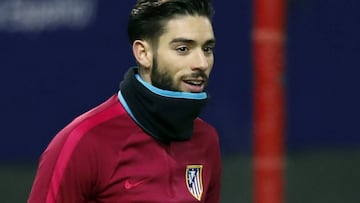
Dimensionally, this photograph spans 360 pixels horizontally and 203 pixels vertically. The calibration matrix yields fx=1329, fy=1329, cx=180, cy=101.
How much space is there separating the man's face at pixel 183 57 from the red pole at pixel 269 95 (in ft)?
0.55

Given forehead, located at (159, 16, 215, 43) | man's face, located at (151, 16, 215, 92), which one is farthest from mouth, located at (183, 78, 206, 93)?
forehead, located at (159, 16, 215, 43)

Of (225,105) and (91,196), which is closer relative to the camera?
(91,196)

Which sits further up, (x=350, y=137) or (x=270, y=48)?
(x=270, y=48)

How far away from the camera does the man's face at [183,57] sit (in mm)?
3533

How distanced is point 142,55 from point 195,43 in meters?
0.15

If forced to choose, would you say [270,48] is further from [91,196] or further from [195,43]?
[91,196]

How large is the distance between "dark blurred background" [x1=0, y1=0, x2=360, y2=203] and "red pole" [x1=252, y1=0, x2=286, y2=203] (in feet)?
7.44

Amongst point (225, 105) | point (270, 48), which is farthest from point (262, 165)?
point (225, 105)

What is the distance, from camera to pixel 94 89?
19.5ft

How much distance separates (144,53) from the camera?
11.8ft

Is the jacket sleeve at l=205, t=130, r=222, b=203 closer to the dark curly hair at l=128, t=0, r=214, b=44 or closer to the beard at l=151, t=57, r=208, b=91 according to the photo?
the beard at l=151, t=57, r=208, b=91

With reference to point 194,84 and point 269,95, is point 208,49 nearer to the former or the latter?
point 194,84

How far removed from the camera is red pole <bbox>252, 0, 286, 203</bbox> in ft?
11.1

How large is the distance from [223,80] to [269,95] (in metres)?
2.58
